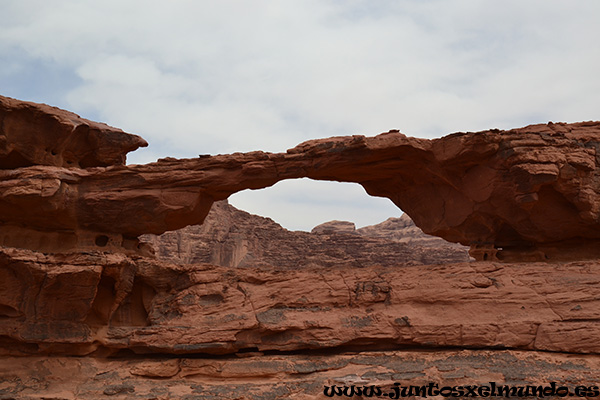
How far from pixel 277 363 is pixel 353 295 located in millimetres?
2223

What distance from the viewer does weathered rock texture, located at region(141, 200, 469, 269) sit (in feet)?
83.8

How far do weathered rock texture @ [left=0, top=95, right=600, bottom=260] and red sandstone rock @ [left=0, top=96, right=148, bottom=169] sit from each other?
467 millimetres

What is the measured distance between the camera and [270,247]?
28281 millimetres

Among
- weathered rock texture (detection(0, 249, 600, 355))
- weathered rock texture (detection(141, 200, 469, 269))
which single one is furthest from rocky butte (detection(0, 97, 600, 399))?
weathered rock texture (detection(141, 200, 469, 269))

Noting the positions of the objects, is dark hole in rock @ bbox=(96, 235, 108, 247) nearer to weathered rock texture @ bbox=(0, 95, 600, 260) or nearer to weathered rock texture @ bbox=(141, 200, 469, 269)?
weathered rock texture @ bbox=(0, 95, 600, 260)

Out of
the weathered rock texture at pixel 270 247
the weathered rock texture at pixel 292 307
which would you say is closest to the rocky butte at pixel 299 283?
the weathered rock texture at pixel 292 307

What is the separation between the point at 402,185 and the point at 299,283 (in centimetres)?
410

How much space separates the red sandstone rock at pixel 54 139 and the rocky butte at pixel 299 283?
5 cm

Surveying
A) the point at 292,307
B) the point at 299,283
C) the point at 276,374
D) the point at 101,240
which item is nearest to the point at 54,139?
the point at 101,240

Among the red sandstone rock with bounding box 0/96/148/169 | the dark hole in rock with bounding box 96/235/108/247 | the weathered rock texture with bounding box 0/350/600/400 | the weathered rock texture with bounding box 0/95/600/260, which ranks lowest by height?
the weathered rock texture with bounding box 0/350/600/400

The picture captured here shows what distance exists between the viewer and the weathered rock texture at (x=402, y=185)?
37.6 ft

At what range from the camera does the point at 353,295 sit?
11328mm

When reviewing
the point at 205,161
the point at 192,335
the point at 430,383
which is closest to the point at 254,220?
the point at 205,161

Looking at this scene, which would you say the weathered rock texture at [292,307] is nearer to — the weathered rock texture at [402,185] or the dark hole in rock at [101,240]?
the weathered rock texture at [402,185]
